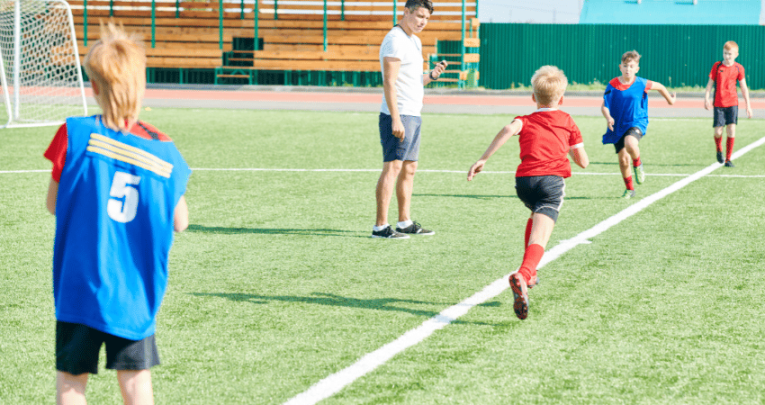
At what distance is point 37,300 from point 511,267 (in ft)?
10.1

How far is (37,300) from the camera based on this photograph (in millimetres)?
5262

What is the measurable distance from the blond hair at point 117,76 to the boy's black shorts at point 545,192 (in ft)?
9.72

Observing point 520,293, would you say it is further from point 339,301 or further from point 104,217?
point 104,217

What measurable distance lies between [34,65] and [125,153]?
61.4ft

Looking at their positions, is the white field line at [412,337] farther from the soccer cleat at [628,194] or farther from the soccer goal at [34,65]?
the soccer goal at [34,65]

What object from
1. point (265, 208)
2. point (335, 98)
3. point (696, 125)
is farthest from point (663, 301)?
point (335, 98)

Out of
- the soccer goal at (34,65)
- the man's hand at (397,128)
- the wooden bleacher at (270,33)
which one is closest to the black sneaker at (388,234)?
the man's hand at (397,128)

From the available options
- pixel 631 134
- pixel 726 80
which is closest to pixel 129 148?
pixel 631 134

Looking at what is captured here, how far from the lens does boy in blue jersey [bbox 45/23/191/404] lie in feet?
8.58

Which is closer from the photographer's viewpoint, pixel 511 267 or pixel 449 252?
pixel 511 267

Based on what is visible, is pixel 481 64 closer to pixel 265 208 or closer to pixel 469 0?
pixel 469 0

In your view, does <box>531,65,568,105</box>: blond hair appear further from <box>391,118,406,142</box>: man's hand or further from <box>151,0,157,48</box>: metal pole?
<box>151,0,157,48</box>: metal pole

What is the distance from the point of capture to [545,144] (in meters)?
5.20

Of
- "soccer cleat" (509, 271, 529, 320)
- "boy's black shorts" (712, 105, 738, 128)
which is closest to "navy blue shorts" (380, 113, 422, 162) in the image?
"soccer cleat" (509, 271, 529, 320)
